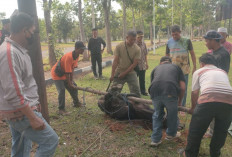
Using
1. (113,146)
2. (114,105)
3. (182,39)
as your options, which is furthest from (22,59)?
(182,39)

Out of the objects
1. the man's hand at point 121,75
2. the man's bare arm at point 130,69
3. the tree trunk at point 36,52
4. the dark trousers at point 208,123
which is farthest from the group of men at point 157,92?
the man's hand at point 121,75

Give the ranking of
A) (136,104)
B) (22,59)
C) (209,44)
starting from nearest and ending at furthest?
(22,59) → (209,44) → (136,104)

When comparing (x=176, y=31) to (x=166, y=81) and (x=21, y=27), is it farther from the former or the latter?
(x=21, y=27)

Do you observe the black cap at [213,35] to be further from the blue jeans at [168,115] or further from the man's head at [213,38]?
the blue jeans at [168,115]

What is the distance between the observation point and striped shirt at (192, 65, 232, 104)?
2.65 m

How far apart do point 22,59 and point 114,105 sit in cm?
292

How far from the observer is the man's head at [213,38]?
376 centimetres

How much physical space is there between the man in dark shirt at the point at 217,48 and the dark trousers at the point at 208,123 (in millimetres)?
1468

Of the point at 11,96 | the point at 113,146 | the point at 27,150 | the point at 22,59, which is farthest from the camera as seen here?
the point at 113,146

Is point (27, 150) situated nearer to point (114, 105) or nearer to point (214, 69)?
point (114, 105)

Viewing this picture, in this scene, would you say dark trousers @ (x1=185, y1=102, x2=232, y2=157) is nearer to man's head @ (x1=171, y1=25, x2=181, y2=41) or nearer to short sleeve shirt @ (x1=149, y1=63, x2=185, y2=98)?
short sleeve shirt @ (x1=149, y1=63, x2=185, y2=98)

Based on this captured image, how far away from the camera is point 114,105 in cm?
466


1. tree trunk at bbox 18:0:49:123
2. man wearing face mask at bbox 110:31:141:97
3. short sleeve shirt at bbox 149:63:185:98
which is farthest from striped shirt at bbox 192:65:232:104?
tree trunk at bbox 18:0:49:123

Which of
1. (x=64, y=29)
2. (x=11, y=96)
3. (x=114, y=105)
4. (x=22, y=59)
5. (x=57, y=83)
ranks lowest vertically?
(x=114, y=105)
